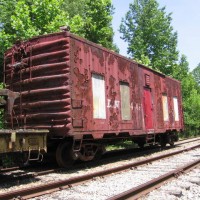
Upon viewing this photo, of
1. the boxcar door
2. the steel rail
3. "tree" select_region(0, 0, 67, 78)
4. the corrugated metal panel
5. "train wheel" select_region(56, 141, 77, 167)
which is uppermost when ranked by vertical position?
"tree" select_region(0, 0, 67, 78)

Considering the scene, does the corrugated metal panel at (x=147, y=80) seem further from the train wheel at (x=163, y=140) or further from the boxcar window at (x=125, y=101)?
the train wheel at (x=163, y=140)

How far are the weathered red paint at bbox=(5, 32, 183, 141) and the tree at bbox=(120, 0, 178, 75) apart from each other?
32.0 meters

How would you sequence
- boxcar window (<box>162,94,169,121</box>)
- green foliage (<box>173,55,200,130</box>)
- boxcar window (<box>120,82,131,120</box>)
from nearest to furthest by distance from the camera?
boxcar window (<box>120,82,131,120</box>), boxcar window (<box>162,94,169,121</box>), green foliage (<box>173,55,200,130</box>)

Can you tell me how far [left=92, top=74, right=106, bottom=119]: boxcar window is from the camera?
10.9m

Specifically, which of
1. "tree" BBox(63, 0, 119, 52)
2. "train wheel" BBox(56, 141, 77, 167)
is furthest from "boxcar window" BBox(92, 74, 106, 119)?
"tree" BBox(63, 0, 119, 52)

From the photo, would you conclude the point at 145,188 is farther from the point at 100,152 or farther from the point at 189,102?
the point at 189,102

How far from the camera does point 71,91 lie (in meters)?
9.77

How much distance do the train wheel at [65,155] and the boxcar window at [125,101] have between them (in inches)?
112

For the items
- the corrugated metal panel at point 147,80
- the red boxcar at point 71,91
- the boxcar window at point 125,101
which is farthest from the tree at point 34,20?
the boxcar window at point 125,101

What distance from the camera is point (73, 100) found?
9.83 meters

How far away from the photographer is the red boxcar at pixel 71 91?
32.2 ft

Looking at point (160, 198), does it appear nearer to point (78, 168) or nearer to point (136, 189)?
point (136, 189)

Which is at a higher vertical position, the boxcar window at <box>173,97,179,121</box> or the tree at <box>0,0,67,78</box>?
the tree at <box>0,0,67,78</box>

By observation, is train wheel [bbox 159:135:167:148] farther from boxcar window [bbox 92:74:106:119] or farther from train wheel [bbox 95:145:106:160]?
boxcar window [bbox 92:74:106:119]
